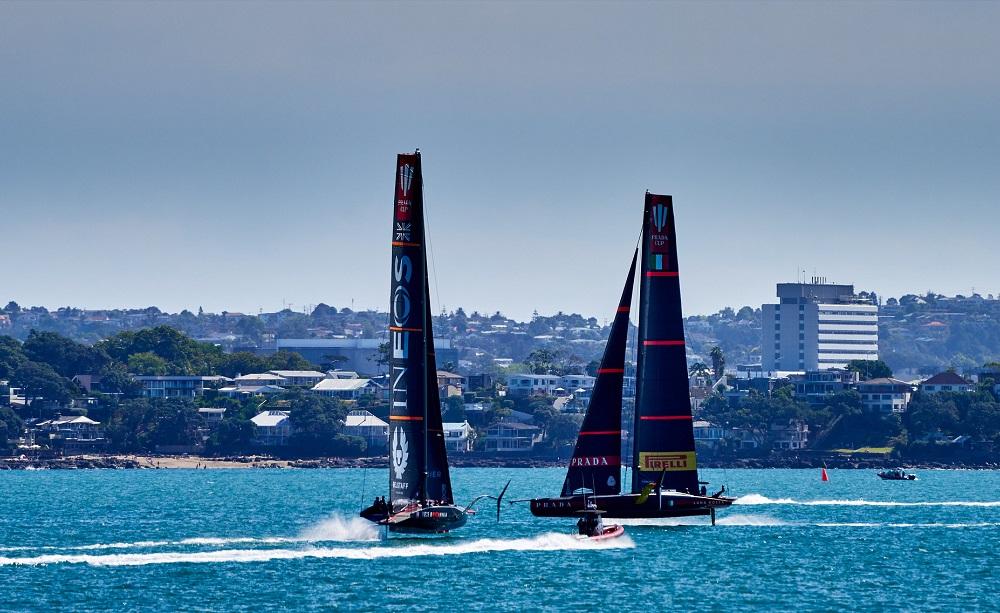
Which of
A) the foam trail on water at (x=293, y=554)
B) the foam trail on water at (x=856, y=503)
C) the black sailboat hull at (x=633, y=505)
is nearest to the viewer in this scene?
the foam trail on water at (x=293, y=554)

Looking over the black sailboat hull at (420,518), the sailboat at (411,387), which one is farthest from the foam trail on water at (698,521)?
the sailboat at (411,387)

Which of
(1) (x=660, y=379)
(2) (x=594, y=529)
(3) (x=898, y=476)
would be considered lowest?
Result: (3) (x=898, y=476)

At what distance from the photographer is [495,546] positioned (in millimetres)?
68375

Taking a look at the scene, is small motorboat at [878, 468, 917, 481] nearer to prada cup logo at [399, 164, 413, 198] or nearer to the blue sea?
the blue sea

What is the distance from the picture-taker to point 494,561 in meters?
64.0

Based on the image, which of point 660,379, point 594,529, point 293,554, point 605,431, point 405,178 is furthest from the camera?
point 605,431

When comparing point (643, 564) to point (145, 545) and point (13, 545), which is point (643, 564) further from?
point (13, 545)

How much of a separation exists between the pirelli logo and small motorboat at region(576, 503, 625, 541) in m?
3.64

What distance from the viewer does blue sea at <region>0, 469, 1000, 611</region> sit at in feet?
178

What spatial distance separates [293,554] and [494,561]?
22.8 ft

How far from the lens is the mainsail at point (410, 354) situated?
63938 millimetres

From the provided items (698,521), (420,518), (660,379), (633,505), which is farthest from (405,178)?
(698,521)

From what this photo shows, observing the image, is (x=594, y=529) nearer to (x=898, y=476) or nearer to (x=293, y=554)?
(x=293, y=554)

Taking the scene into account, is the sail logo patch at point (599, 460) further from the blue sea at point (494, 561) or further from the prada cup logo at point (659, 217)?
the prada cup logo at point (659, 217)
